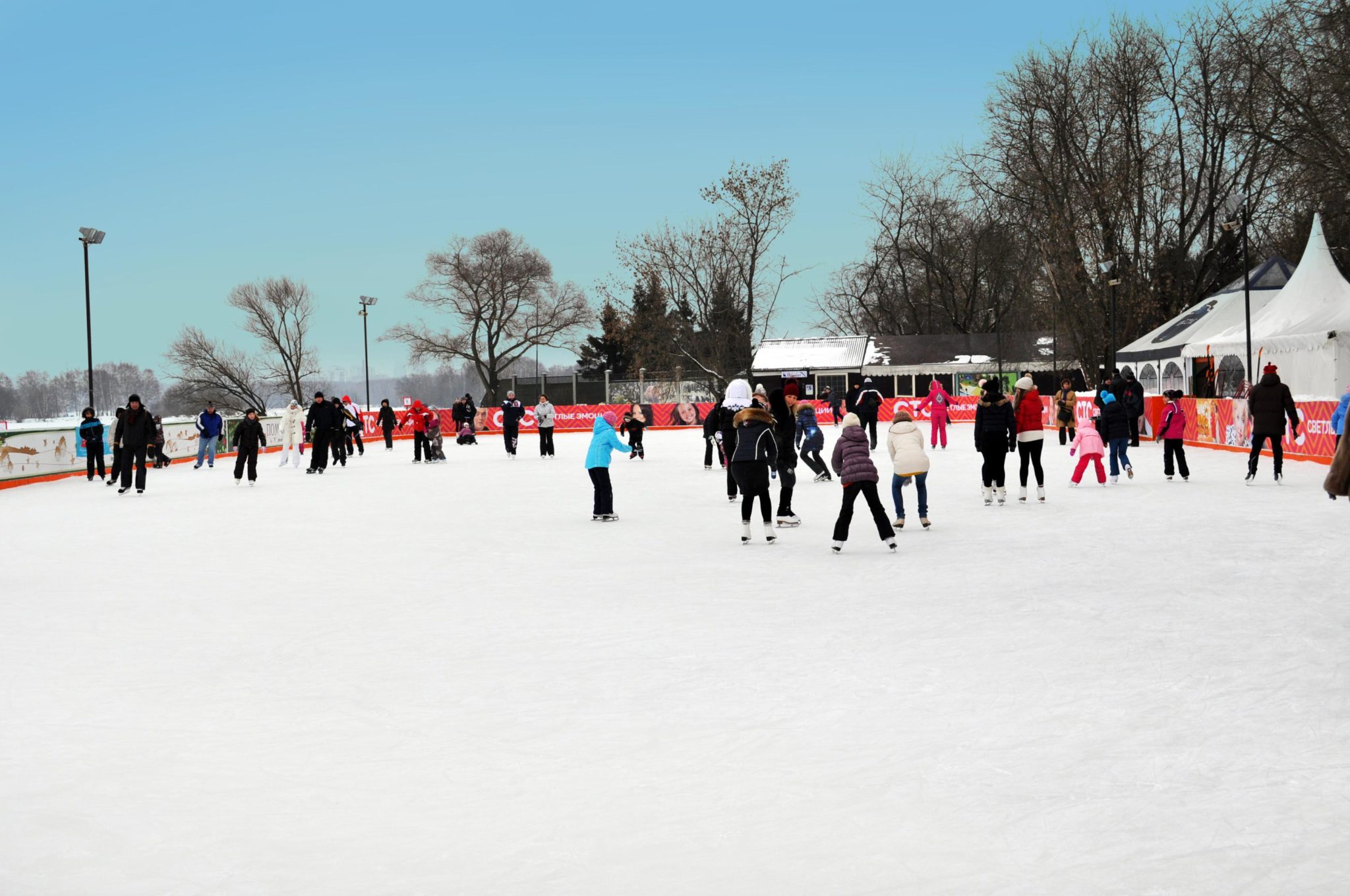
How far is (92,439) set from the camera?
76.7ft

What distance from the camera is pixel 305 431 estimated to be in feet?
120

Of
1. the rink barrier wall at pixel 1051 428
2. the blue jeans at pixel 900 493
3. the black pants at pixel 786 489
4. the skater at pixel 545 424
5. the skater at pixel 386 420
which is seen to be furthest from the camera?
the skater at pixel 386 420

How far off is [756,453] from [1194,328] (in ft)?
91.0

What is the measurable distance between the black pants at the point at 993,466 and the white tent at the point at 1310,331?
15.3m

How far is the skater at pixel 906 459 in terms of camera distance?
1195cm

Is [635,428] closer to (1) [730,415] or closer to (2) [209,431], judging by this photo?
(2) [209,431]

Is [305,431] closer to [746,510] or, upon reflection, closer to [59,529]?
[59,529]

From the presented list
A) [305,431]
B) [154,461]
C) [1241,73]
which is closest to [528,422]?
[305,431]

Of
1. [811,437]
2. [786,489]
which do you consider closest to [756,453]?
[786,489]

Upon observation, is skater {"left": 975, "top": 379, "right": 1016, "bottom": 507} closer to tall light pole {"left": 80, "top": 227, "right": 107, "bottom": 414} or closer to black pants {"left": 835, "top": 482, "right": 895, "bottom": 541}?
black pants {"left": 835, "top": 482, "right": 895, "bottom": 541}

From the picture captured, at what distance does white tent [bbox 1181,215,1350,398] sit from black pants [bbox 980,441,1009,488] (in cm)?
1531

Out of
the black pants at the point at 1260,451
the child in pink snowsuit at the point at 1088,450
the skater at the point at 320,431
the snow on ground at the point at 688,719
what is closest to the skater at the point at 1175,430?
the black pants at the point at 1260,451

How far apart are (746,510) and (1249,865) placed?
8061 mm

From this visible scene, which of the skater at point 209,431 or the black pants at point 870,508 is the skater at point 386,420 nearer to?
the skater at point 209,431
